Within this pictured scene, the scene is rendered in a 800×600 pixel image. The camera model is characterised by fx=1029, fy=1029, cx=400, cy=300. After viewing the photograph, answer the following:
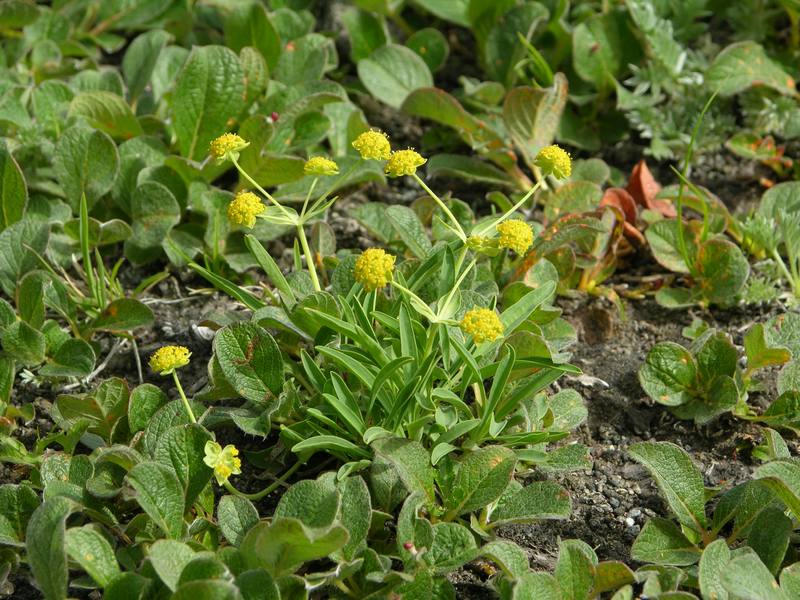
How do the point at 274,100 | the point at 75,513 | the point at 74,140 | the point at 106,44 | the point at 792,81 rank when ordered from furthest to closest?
1. the point at 106,44
2. the point at 792,81
3. the point at 274,100
4. the point at 74,140
5. the point at 75,513

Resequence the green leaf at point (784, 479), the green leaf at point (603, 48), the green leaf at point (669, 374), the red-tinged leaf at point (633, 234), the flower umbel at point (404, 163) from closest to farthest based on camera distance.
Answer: the green leaf at point (784, 479)
the flower umbel at point (404, 163)
the green leaf at point (669, 374)
the red-tinged leaf at point (633, 234)
the green leaf at point (603, 48)

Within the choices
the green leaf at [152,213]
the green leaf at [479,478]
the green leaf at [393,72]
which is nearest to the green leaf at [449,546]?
the green leaf at [479,478]

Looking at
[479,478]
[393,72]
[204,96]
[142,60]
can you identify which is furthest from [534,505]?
[142,60]

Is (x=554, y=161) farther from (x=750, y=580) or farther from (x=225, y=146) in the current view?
(x=750, y=580)

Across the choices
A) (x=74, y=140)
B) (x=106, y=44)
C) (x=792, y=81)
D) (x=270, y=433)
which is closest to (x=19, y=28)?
(x=106, y=44)

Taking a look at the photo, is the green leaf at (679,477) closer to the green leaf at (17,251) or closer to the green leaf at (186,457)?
the green leaf at (186,457)

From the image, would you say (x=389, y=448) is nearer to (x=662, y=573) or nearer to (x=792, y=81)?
(x=662, y=573)
